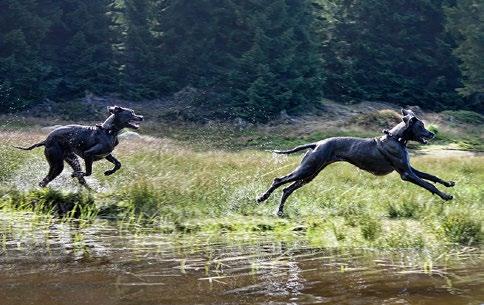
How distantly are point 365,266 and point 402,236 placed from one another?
1.44 meters

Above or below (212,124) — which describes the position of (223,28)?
above

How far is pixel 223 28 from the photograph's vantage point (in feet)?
127

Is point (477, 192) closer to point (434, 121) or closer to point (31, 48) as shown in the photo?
point (434, 121)

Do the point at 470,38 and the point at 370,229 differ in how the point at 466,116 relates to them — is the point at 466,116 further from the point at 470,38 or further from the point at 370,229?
the point at 370,229

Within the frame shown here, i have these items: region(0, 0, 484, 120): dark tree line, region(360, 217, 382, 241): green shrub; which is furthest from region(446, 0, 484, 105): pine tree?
region(360, 217, 382, 241): green shrub

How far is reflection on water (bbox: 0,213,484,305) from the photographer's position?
4.61 meters

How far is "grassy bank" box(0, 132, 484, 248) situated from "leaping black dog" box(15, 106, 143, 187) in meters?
0.41

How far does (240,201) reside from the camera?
395 inches

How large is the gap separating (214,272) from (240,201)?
4.56 metres

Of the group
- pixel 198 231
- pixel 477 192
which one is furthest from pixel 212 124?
pixel 198 231

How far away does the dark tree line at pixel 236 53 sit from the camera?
35.8 meters

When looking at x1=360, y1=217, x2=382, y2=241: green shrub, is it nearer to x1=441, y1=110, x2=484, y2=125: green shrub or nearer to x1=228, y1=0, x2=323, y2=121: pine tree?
x1=228, y1=0, x2=323, y2=121: pine tree

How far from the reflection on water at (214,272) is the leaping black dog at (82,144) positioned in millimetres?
3422

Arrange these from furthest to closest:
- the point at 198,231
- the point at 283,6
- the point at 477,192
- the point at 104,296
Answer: the point at 283,6, the point at 477,192, the point at 198,231, the point at 104,296
